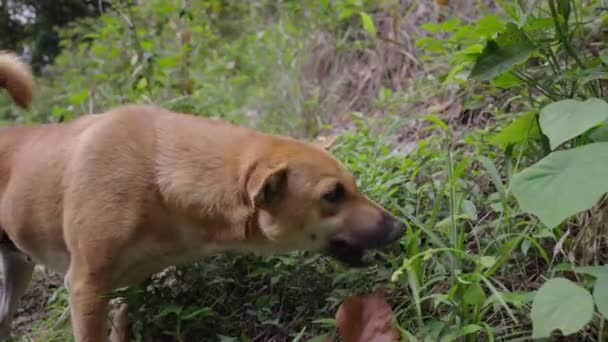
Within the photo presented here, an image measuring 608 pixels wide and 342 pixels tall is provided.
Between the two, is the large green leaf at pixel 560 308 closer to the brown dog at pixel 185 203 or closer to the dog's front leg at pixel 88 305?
the brown dog at pixel 185 203

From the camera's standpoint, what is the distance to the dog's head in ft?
8.28

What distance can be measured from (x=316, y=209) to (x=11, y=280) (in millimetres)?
1979

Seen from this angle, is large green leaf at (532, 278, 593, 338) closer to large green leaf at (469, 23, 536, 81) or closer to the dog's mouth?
large green leaf at (469, 23, 536, 81)

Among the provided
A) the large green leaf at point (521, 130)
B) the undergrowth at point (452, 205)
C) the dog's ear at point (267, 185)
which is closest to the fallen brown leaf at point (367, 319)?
the undergrowth at point (452, 205)

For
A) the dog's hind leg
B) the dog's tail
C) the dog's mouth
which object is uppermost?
the dog's tail

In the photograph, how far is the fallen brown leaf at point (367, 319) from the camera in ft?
7.61

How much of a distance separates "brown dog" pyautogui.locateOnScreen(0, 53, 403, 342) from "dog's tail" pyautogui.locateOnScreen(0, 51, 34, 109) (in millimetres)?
980

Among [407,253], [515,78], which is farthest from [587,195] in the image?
[407,253]

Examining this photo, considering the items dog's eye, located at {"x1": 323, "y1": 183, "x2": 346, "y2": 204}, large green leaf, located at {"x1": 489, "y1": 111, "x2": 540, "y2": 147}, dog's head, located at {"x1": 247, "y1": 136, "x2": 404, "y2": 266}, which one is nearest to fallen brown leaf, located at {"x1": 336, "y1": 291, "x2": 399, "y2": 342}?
dog's head, located at {"x1": 247, "y1": 136, "x2": 404, "y2": 266}

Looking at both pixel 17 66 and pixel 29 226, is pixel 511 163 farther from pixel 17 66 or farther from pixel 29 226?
pixel 17 66

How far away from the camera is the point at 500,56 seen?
2.21m

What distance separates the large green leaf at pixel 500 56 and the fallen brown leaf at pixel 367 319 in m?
0.87

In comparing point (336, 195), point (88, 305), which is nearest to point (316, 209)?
point (336, 195)

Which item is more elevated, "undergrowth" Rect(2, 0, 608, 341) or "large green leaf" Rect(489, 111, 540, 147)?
"large green leaf" Rect(489, 111, 540, 147)
